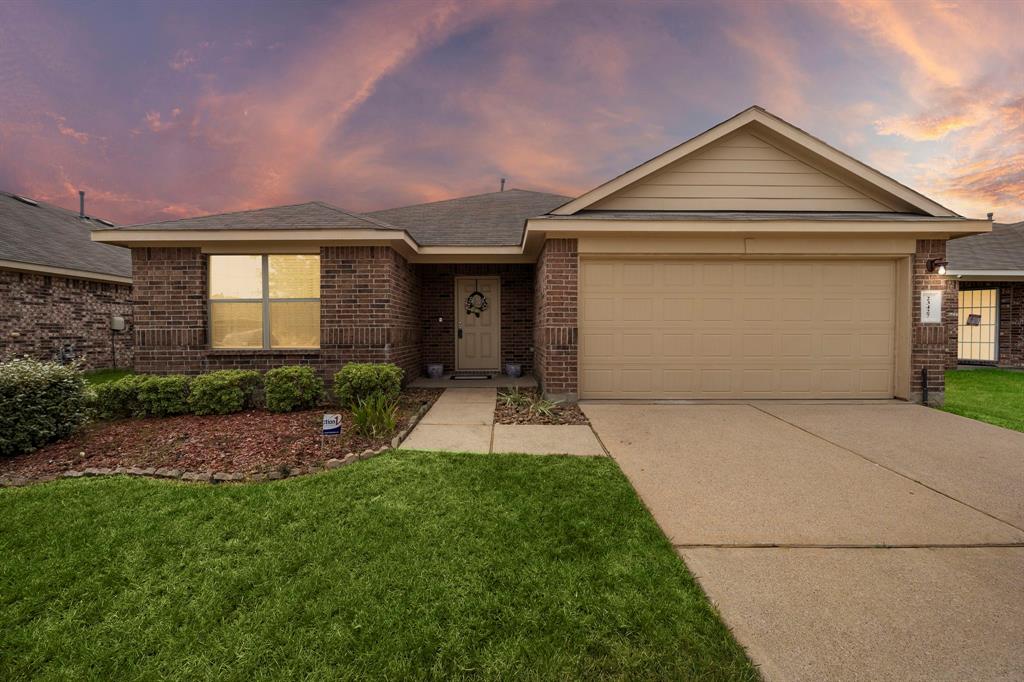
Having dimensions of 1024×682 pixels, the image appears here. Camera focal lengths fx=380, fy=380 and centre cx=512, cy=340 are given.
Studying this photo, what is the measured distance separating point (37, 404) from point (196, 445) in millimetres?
1842

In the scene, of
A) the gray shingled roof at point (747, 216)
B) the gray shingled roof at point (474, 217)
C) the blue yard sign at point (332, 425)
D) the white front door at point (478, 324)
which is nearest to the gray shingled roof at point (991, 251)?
the gray shingled roof at point (747, 216)

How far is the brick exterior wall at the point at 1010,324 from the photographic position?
11234mm

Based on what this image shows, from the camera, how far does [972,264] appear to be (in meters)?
11.2

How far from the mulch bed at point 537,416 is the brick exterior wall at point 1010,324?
1452cm

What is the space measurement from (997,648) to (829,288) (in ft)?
21.4

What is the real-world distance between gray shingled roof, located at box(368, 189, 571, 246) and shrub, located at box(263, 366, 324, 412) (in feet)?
12.2

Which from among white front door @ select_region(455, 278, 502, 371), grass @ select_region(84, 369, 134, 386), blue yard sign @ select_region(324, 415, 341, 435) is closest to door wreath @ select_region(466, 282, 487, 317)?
white front door @ select_region(455, 278, 502, 371)

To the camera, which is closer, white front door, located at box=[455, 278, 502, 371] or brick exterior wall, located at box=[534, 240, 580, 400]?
brick exterior wall, located at box=[534, 240, 580, 400]

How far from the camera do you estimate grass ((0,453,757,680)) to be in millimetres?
1655

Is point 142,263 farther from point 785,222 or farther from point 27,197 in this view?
point 27,197

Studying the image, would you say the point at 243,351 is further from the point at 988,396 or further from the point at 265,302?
the point at 988,396

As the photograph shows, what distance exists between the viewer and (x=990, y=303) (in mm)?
11570

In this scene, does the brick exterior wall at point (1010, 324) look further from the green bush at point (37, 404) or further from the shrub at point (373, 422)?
the green bush at point (37, 404)

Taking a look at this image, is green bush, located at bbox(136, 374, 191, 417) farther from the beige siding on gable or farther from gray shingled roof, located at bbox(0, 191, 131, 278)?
the beige siding on gable
